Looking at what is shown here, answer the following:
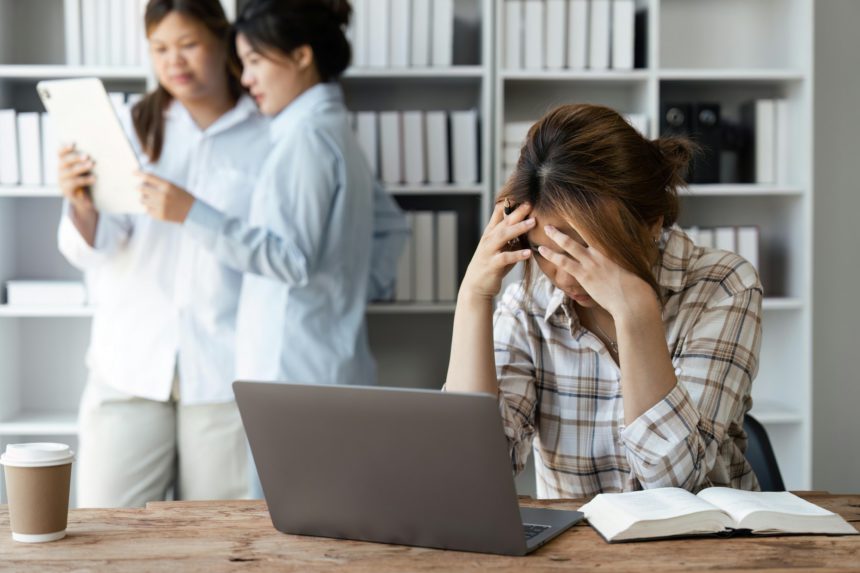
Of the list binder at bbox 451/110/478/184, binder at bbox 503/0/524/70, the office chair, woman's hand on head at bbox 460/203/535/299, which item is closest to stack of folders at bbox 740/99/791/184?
binder at bbox 503/0/524/70

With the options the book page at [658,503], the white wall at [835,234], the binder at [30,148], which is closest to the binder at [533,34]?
the white wall at [835,234]

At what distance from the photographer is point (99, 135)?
252 cm

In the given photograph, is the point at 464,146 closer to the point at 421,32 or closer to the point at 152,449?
the point at 421,32

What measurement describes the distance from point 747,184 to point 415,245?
1069mm

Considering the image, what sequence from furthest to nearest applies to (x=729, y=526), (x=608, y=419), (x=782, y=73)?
(x=782, y=73) → (x=608, y=419) → (x=729, y=526)

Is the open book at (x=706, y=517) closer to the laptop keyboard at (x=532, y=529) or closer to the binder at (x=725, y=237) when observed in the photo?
the laptop keyboard at (x=532, y=529)

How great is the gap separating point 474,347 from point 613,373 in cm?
26

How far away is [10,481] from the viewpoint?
1345mm

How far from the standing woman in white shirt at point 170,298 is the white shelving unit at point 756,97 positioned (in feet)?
2.82

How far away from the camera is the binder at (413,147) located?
3105 millimetres

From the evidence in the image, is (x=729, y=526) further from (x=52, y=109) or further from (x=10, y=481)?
(x=52, y=109)

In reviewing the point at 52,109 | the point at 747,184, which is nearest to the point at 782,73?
the point at 747,184

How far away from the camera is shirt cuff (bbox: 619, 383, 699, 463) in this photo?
1496 mm

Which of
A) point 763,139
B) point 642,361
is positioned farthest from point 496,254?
point 763,139
